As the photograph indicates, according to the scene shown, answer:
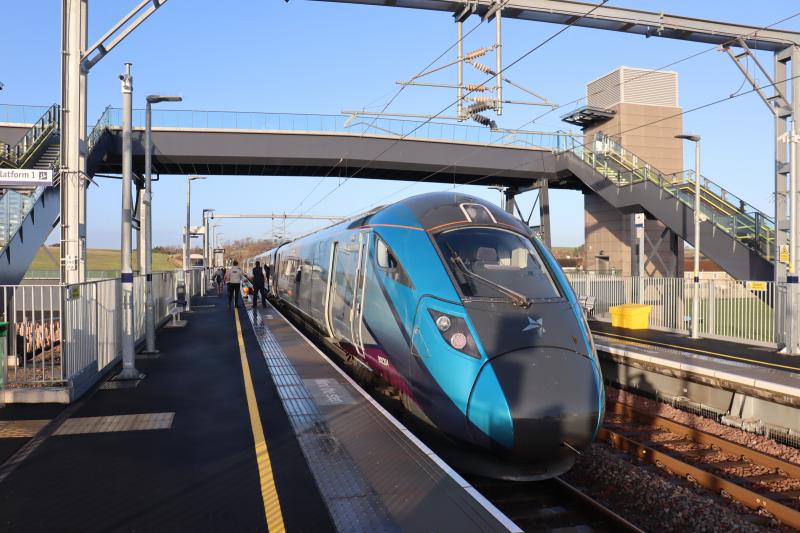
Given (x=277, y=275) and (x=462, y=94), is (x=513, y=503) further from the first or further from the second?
(x=277, y=275)

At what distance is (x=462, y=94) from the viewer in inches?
496

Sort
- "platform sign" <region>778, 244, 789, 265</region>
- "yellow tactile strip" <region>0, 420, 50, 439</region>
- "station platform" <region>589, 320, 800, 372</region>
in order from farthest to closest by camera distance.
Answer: "platform sign" <region>778, 244, 789, 265</region>, "station platform" <region>589, 320, 800, 372</region>, "yellow tactile strip" <region>0, 420, 50, 439</region>

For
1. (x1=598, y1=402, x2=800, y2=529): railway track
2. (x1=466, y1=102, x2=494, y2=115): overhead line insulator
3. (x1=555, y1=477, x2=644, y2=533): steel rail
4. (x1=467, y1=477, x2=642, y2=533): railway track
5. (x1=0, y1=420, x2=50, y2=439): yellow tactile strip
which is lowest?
(x1=598, y1=402, x2=800, y2=529): railway track

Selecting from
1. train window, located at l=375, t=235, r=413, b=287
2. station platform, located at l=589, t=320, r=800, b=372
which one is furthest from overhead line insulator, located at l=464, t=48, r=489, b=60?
station platform, located at l=589, t=320, r=800, b=372

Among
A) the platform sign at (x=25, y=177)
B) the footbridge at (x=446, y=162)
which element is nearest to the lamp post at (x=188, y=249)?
the footbridge at (x=446, y=162)

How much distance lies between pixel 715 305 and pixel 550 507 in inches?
564

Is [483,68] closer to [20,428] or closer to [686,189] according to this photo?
[20,428]

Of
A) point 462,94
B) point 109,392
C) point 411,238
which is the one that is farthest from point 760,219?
point 109,392

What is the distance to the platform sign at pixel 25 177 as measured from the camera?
8.78 metres

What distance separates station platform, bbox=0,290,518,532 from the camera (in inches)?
185

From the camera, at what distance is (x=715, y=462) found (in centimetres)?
787

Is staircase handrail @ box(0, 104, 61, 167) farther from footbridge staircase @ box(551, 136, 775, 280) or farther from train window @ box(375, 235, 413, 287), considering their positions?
footbridge staircase @ box(551, 136, 775, 280)

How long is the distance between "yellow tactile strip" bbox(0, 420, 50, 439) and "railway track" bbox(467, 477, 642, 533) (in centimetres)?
505

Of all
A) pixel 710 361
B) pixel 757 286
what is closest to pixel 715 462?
pixel 710 361
